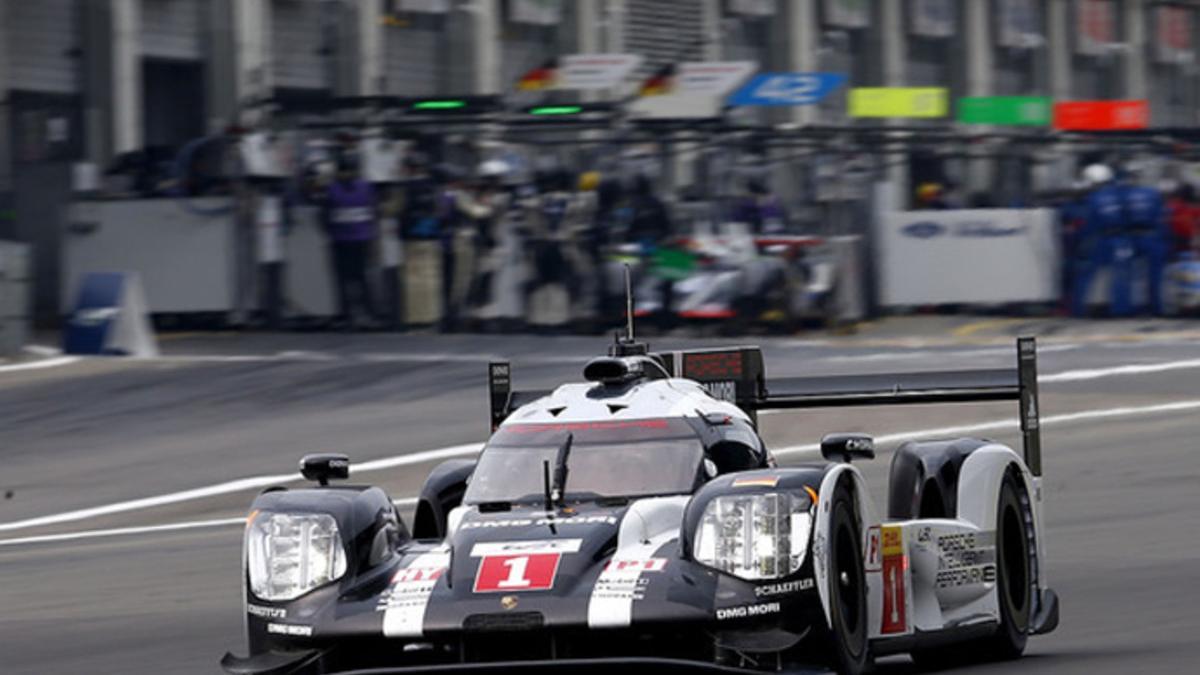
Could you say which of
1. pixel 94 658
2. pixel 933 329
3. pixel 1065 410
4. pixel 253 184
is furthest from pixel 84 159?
pixel 94 658

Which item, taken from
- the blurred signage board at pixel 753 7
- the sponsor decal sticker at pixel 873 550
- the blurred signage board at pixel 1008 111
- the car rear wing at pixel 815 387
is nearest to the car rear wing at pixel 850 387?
the car rear wing at pixel 815 387

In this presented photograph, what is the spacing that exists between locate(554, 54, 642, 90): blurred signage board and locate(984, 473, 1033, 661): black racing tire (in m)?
18.1

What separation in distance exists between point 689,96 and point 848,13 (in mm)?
21634

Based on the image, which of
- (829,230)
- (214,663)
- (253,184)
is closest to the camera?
(214,663)

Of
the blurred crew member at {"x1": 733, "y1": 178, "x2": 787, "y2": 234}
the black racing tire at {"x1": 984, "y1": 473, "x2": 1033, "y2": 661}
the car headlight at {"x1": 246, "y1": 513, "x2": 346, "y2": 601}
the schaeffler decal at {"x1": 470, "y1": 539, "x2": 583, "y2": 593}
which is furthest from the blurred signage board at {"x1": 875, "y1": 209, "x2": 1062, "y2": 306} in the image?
the schaeffler decal at {"x1": 470, "y1": 539, "x2": 583, "y2": 593}

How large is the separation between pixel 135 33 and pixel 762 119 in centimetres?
1717

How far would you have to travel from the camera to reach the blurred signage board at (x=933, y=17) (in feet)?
176

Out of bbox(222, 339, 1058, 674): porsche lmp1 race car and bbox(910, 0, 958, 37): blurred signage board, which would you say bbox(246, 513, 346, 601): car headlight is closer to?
bbox(222, 339, 1058, 674): porsche lmp1 race car

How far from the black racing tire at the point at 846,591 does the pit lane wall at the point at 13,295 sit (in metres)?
17.9

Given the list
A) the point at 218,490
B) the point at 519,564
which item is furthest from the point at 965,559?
the point at 218,490

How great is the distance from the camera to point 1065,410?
23609 mm

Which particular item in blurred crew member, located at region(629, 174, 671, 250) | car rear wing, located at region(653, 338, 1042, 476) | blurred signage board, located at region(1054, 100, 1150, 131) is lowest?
car rear wing, located at region(653, 338, 1042, 476)

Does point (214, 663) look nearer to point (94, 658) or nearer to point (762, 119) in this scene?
point (94, 658)

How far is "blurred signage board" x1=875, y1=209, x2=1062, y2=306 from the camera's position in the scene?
111 ft
